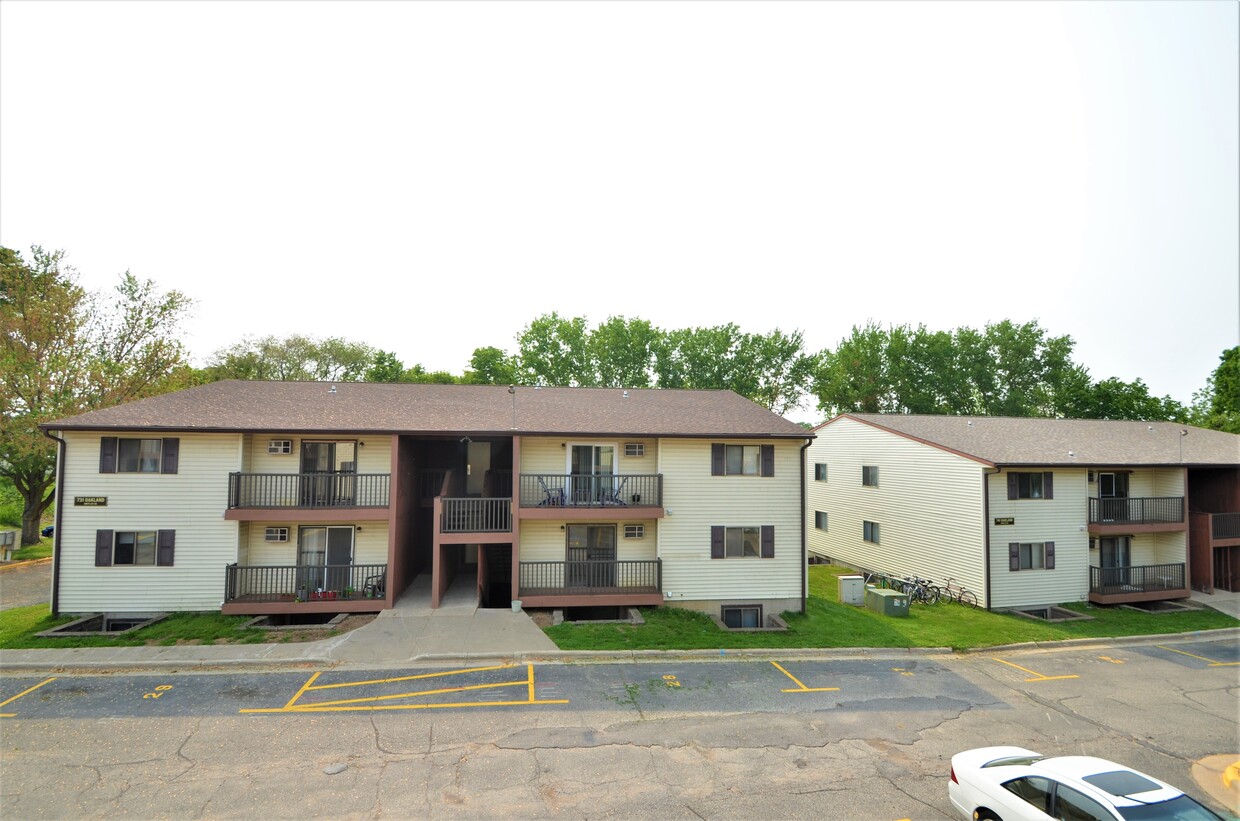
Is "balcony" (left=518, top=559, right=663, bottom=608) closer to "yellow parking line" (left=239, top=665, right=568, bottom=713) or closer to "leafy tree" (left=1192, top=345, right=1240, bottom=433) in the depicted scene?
"yellow parking line" (left=239, top=665, right=568, bottom=713)

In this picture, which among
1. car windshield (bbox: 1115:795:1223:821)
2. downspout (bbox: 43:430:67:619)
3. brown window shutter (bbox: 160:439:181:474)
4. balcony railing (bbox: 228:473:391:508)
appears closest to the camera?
car windshield (bbox: 1115:795:1223:821)

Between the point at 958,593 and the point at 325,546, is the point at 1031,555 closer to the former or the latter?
the point at 958,593

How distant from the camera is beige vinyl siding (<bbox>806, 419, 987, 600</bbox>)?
72.7ft

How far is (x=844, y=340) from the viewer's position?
57.7 m

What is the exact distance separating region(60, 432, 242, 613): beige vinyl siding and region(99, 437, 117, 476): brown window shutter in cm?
13

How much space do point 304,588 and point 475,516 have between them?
17.8ft

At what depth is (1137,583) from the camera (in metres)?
23.4

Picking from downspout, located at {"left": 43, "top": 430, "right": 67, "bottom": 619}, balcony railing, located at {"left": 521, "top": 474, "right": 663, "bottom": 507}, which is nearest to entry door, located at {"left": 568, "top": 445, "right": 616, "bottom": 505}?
balcony railing, located at {"left": 521, "top": 474, "right": 663, "bottom": 507}

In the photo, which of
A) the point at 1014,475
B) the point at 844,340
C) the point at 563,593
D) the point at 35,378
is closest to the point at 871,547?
the point at 1014,475

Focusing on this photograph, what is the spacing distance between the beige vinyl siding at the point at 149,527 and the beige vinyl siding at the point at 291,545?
798 mm

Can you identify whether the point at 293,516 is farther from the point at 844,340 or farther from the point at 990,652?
the point at 844,340

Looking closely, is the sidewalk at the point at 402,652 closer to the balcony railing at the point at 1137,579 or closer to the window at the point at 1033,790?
the balcony railing at the point at 1137,579

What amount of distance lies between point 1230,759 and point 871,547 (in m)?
16.6

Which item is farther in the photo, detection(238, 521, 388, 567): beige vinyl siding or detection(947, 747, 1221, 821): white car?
detection(238, 521, 388, 567): beige vinyl siding
